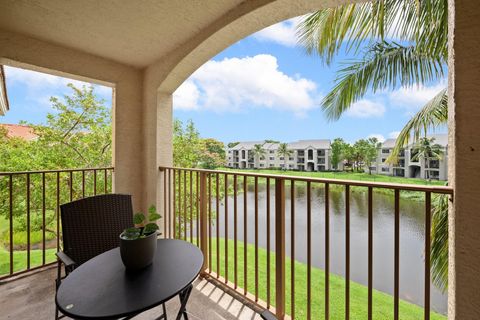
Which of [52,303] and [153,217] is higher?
[153,217]

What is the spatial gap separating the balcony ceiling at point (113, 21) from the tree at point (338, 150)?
913cm

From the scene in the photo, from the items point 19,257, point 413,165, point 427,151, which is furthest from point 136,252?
point 19,257

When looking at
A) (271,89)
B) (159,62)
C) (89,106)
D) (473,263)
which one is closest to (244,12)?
(159,62)

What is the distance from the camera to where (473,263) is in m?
1.03

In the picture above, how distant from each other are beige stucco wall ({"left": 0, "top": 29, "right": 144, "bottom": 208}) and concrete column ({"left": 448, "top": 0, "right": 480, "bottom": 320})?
3.48 meters

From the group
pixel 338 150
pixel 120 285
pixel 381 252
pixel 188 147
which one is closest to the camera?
pixel 120 285

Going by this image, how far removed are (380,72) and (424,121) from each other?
904 millimetres

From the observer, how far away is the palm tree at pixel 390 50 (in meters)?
2.28

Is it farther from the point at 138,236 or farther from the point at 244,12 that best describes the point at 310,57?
the point at 138,236

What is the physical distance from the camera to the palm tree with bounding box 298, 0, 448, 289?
2275 millimetres

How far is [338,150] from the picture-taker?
10797 millimetres

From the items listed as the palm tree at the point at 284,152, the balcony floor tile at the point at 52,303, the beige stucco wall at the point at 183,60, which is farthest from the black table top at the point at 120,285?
the palm tree at the point at 284,152

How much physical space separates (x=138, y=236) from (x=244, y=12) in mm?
2035

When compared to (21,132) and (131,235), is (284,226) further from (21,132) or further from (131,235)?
(21,132)
